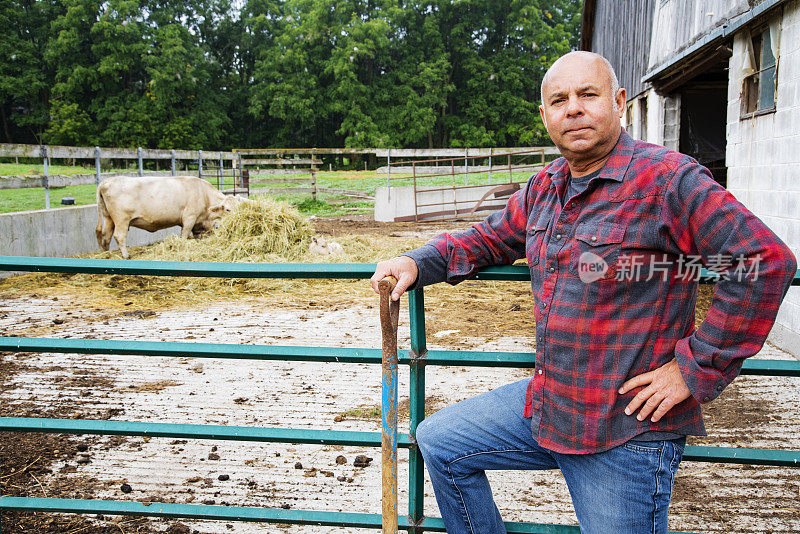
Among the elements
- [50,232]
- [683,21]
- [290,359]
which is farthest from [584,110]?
[50,232]

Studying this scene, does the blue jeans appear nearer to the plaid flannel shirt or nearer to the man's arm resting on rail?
the plaid flannel shirt

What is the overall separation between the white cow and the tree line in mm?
25577

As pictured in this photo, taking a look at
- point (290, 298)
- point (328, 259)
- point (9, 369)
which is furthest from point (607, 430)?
point (328, 259)

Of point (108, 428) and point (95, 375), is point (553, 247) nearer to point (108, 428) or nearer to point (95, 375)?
point (108, 428)

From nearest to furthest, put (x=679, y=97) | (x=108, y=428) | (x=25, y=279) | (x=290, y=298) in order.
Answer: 1. (x=108, y=428)
2. (x=290, y=298)
3. (x=25, y=279)
4. (x=679, y=97)

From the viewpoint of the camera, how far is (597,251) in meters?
1.62

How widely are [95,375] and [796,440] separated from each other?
4714 mm

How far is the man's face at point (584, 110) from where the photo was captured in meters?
1.71

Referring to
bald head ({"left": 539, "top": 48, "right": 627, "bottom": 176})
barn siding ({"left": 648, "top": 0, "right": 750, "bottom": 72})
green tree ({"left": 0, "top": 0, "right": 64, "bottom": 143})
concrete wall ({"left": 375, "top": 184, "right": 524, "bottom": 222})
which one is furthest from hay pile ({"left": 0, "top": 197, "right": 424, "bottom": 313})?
green tree ({"left": 0, "top": 0, "right": 64, "bottom": 143})

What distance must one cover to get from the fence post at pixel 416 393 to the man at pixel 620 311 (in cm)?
19

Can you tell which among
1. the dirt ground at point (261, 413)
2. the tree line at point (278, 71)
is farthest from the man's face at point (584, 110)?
the tree line at point (278, 71)

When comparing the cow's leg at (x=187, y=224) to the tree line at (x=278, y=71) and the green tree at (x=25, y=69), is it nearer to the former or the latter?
the tree line at (x=278, y=71)

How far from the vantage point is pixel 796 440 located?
3615 millimetres

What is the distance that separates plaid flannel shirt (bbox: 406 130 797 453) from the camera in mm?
1447
